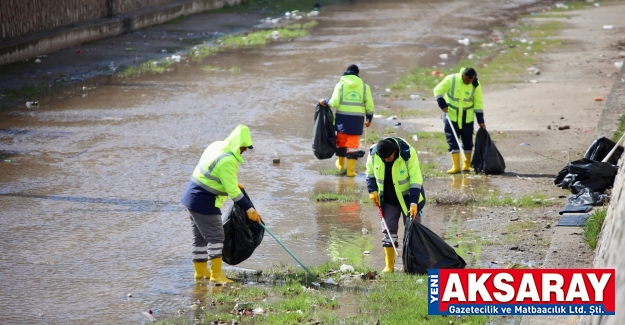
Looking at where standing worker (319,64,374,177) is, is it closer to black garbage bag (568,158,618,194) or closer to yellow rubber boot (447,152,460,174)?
yellow rubber boot (447,152,460,174)

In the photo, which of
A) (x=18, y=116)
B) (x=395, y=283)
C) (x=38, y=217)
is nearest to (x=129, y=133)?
(x=18, y=116)

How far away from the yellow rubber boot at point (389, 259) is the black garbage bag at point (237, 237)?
1.23m

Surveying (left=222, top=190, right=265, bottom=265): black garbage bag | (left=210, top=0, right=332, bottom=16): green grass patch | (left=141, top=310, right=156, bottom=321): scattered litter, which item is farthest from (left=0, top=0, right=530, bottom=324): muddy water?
(left=210, top=0, right=332, bottom=16): green grass patch

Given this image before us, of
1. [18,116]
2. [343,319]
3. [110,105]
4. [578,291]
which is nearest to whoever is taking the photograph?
[578,291]

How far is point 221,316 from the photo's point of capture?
292 inches

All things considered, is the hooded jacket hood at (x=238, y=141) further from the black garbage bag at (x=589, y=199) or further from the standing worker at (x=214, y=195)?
the black garbage bag at (x=589, y=199)

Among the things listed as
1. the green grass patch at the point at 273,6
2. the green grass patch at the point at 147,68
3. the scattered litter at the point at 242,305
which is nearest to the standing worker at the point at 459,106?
the scattered litter at the point at 242,305

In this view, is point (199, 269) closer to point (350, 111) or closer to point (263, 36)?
point (350, 111)

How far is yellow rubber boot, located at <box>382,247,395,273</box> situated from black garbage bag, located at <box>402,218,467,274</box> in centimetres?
29

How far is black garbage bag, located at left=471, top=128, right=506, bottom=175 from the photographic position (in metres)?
12.5

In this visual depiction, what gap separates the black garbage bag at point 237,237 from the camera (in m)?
8.61

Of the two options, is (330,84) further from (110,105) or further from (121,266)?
(121,266)

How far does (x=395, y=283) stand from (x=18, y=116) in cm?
960

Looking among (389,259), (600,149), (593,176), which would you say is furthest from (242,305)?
(600,149)
